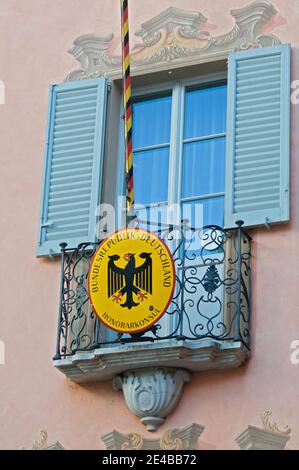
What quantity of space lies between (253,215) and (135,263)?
1021 millimetres

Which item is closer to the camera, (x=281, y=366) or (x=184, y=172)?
(x=281, y=366)

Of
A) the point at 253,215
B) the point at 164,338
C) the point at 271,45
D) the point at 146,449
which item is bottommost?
the point at 146,449

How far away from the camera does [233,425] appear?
43.5ft

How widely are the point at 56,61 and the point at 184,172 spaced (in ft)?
5.58

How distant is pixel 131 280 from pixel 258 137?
1.62 metres

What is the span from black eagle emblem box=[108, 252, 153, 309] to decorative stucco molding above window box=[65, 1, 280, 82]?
204 cm

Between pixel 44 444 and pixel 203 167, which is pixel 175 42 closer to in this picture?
pixel 203 167

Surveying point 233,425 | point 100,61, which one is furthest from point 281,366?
point 100,61

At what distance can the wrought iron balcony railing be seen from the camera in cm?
1353

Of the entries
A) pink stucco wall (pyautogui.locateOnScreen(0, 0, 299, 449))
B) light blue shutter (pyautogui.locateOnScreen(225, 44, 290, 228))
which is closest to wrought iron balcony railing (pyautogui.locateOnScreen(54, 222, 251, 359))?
pink stucco wall (pyautogui.locateOnScreen(0, 0, 299, 449))

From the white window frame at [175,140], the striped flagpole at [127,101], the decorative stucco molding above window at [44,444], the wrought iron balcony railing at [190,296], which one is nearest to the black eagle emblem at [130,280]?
the wrought iron balcony railing at [190,296]

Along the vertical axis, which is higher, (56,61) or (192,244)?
(56,61)

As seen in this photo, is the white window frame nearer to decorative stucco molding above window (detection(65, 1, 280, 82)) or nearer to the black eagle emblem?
decorative stucco molding above window (detection(65, 1, 280, 82))

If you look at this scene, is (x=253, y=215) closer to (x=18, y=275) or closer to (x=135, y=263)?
(x=135, y=263)
